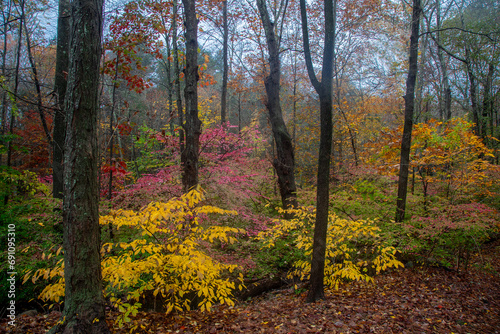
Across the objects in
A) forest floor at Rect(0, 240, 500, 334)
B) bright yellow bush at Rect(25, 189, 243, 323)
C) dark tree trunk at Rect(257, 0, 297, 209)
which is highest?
dark tree trunk at Rect(257, 0, 297, 209)

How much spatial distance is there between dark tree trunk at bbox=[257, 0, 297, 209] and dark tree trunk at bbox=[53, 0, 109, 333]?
5.13 meters

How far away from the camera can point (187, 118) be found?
185 inches

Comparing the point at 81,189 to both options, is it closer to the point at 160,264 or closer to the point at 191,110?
the point at 160,264

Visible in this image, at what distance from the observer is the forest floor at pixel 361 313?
10.6 ft

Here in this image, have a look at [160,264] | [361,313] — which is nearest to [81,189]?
[160,264]

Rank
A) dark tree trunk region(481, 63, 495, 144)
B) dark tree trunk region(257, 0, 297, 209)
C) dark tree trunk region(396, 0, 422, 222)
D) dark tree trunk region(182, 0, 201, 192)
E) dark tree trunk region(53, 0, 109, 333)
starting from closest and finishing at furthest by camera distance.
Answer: dark tree trunk region(53, 0, 109, 333) < dark tree trunk region(182, 0, 201, 192) < dark tree trunk region(396, 0, 422, 222) < dark tree trunk region(257, 0, 297, 209) < dark tree trunk region(481, 63, 495, 144)

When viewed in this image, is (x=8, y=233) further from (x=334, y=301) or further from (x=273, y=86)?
(x=273, y=86)

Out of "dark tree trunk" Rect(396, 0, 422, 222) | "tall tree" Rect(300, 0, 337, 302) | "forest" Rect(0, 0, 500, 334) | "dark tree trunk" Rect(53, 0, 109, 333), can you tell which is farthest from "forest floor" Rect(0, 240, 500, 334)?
"dark tree trunk" Rect(396, 0, 422, 222)

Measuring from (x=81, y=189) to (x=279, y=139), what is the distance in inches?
217

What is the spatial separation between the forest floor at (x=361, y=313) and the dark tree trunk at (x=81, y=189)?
902 millimetres

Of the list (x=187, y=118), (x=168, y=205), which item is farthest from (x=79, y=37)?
(x=187, y=118)

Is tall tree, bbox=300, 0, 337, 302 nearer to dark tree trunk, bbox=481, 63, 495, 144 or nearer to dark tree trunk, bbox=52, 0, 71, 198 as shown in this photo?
dark tree trunk, bbox=52, 0, 71, 198

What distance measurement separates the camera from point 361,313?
3.64 meters

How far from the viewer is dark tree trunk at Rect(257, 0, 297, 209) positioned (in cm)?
694
